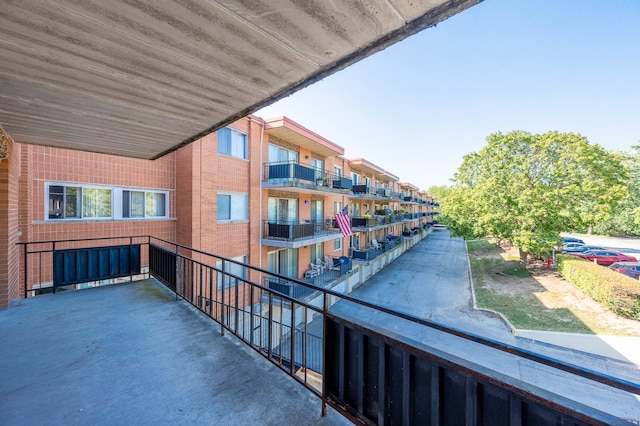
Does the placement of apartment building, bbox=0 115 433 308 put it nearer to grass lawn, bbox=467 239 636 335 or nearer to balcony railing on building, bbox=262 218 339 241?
balcony railing on building, bbox=262 218 339 241

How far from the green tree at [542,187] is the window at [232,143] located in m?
16.3

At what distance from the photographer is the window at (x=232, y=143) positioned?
9766 mm

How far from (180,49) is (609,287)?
18.2 metres

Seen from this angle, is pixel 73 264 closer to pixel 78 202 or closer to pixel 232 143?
pixel 78 202

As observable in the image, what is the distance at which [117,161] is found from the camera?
26.5 ft

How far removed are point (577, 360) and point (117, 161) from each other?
16770 millimetres

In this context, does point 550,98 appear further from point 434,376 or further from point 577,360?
point 434,376

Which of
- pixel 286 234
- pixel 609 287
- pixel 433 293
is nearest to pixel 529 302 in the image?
pixel 609 287

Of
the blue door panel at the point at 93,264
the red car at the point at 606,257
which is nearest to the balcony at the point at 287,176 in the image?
the blue door panel at the point at 93,264

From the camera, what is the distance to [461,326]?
11086 mm

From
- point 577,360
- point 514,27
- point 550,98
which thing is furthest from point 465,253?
point 514,27

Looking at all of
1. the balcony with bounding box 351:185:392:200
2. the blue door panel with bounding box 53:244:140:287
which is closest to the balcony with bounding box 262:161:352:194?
the blue door panel with bounding box 53:244:140:287

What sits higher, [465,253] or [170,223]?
[170,223]

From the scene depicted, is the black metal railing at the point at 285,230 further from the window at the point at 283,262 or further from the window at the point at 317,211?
the window at the point at 317,211
